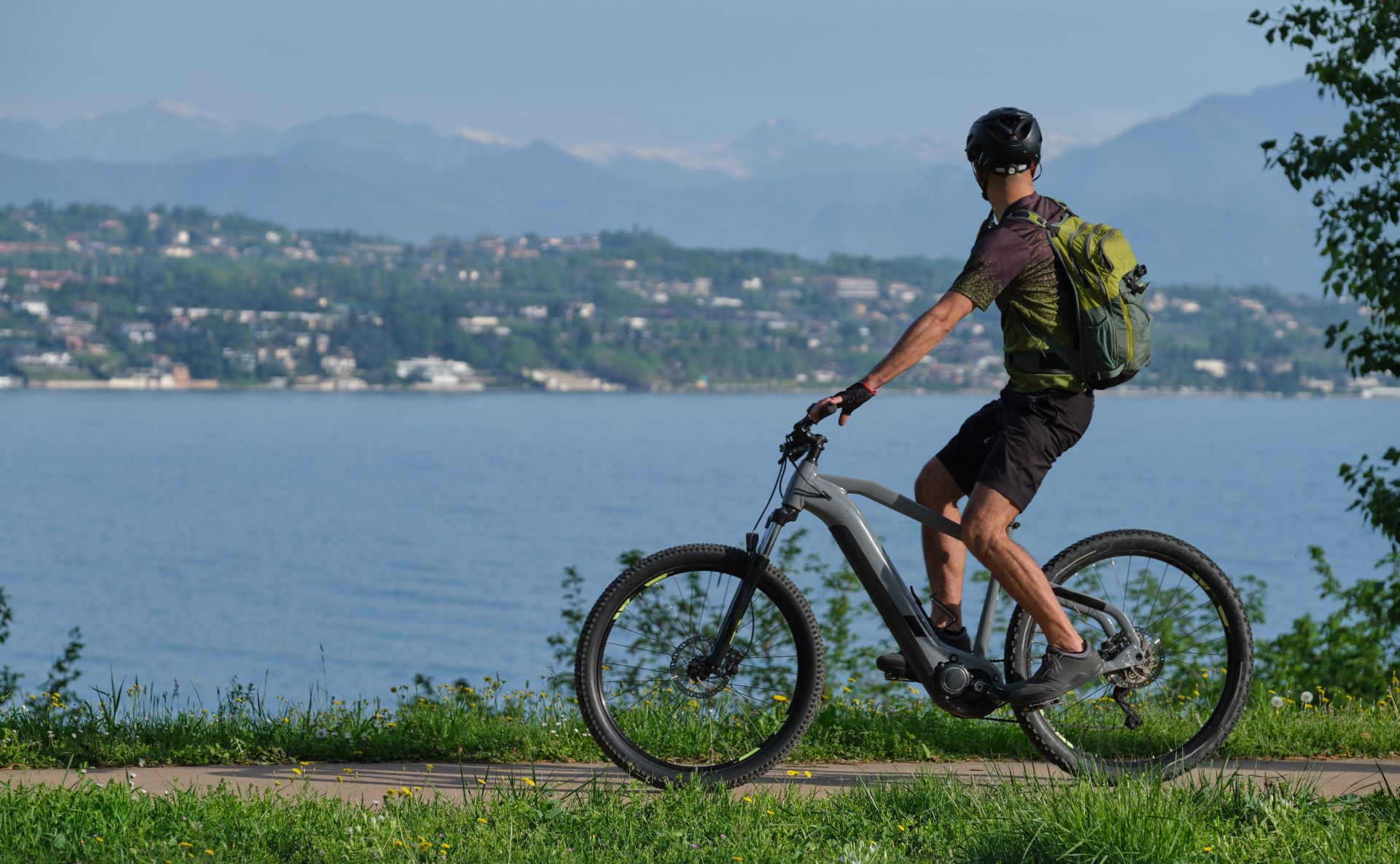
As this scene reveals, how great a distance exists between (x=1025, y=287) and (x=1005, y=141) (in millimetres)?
502

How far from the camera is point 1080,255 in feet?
15.1

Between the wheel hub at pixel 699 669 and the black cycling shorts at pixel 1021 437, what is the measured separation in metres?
1.03

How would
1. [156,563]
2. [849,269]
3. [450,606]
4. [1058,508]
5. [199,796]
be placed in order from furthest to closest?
[849,269] → [1058,508] → [156,563] → [450,606] → [199,796]

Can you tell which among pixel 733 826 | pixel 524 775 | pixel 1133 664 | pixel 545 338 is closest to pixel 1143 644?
pixel 1133 664

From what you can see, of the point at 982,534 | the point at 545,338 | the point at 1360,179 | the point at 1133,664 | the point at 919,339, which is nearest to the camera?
the point at 919,339

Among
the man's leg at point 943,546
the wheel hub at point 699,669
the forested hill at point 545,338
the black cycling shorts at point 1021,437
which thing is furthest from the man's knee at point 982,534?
the forested hill at point 545,338

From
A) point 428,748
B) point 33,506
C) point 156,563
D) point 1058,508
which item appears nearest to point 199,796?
point 428,748

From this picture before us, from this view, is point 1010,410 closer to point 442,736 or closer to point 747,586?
point 747,586

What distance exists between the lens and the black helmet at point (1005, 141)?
474 centimetres

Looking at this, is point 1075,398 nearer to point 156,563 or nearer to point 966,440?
point 966,440

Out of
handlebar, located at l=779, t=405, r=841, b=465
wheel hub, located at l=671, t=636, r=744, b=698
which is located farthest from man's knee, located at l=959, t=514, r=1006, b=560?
wheel hub, located at l=671, t=636, r=744, b=698

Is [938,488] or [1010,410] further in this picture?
[938,488]

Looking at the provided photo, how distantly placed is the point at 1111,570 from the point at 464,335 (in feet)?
567

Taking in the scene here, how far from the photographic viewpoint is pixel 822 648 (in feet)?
16.3
